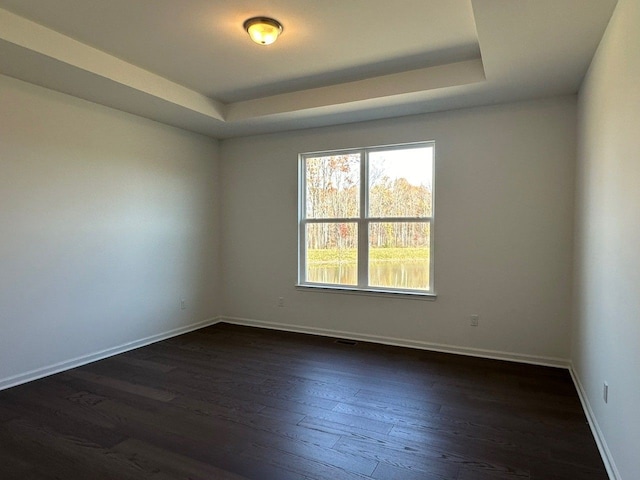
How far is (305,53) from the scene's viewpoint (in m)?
3.11

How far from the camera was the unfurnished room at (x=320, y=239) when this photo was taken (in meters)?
2.22

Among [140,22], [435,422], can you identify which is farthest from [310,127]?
[435,422]

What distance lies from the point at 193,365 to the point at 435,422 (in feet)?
7.36

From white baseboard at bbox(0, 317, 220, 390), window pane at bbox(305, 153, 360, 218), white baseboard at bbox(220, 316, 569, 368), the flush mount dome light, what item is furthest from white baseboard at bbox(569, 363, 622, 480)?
white baseboard at bbox(0, 317, 220, 390)

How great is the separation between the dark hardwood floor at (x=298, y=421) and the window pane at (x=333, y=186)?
1.74m

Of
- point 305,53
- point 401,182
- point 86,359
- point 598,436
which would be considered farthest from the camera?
point 401,182

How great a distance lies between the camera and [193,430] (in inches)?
97.7

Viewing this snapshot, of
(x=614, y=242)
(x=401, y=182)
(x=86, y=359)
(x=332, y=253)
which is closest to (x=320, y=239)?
(x=332, y=253)

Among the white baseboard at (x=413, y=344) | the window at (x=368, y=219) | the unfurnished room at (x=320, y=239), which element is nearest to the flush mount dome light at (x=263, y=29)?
the unfurnished room at (x=320, y=239)

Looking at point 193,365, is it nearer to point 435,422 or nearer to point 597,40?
point 435,422

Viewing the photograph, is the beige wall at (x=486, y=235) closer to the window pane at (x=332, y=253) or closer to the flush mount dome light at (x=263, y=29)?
the window pane at (x=332, y=253)

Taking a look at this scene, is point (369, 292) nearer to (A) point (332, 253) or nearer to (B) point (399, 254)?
(B) point (399, 254)

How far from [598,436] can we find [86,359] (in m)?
4.13

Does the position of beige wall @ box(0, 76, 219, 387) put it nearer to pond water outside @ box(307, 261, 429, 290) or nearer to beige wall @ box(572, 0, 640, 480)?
pond water outside @ box(307, 261, 429, 290)
